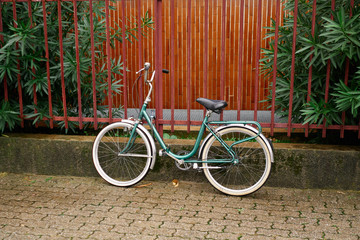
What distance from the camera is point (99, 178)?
16.8 feet

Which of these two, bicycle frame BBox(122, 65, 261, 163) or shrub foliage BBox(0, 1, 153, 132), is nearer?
Result: bicycle frame BBox(122, 65, 261, 163)

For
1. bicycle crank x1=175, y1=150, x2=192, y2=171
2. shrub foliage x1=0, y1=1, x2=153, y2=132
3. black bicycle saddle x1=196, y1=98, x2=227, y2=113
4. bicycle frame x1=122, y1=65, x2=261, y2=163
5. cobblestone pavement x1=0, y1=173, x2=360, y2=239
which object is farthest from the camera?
shrub foliage x1=0, y1=1, x2=153, y2=132

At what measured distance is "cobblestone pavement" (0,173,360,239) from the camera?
11.9ft

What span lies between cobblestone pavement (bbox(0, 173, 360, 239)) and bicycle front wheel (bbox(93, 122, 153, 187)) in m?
0.19

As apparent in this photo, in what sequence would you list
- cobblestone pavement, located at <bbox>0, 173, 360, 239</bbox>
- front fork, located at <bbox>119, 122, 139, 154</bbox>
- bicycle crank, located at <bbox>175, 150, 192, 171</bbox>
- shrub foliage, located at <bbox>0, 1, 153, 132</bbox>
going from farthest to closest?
shrub foliage, located at <bbox>0, 1, 153, 132</bbox>
front fork, located at <bbox>119, 122, 139, 154</bbox>
bicycle crank, located at <bbox>175, 150, 192, 171</bbox>
cobblestone pavement, located at <bbox>0, 173, 360, 239</bbox>

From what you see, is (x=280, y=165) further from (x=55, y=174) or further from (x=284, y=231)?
(x=55, y=174)

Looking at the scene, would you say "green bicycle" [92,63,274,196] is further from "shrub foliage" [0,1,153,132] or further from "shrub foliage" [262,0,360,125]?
"shrub foliage" [0,1,153,132]

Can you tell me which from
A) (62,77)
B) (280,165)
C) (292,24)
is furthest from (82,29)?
(280,165)

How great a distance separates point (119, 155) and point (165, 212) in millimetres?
1097

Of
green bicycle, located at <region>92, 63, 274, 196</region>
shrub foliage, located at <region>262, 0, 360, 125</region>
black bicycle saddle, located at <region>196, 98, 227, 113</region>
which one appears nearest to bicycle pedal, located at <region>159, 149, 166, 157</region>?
green bicycle, located at <region>92, 63, 274, 196</region>

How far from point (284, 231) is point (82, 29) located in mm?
3577

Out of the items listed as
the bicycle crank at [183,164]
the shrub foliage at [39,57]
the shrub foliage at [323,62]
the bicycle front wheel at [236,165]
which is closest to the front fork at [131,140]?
the bicycle crank at [183,164]

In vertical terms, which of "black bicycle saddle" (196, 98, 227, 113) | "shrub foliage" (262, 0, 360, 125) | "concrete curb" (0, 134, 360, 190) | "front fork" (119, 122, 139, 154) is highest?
"shrub foliage" (262, 0, 360, 125)

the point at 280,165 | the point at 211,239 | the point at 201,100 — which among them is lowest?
the point at 211,239
